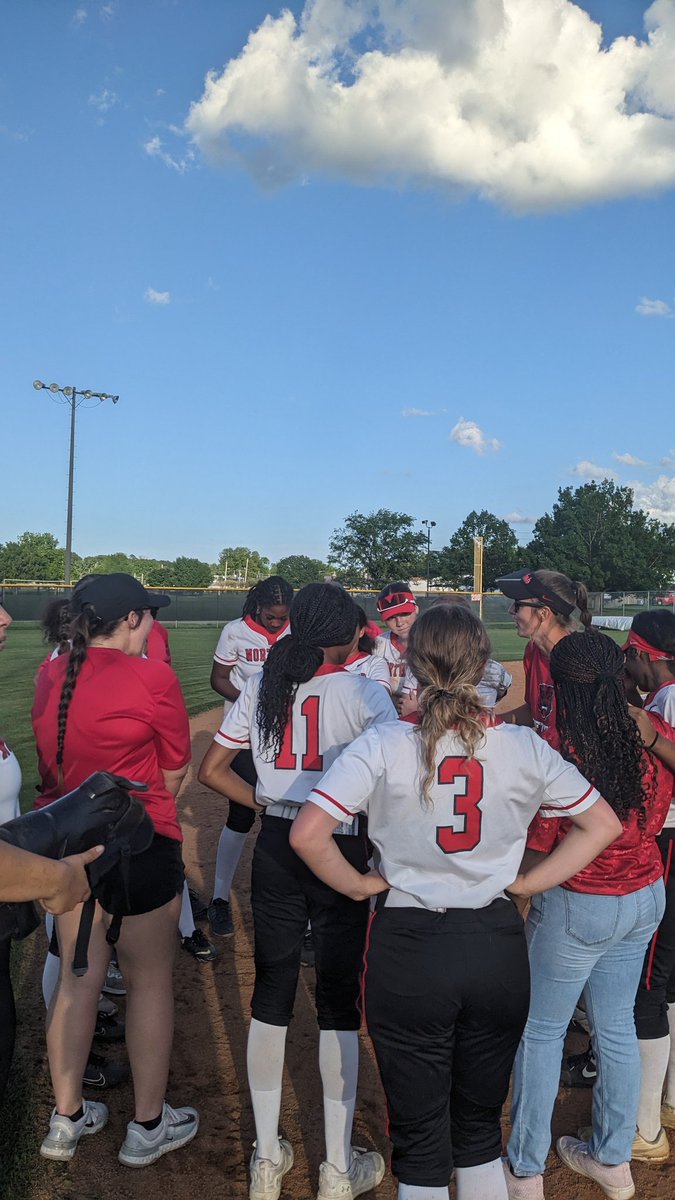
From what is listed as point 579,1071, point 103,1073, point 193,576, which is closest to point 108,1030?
point 103,1073

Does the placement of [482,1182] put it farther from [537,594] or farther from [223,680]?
[223,680]

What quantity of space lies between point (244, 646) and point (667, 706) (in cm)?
269

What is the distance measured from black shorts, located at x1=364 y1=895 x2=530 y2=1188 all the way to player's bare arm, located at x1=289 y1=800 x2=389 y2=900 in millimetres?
101

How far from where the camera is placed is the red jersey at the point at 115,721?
2650mm

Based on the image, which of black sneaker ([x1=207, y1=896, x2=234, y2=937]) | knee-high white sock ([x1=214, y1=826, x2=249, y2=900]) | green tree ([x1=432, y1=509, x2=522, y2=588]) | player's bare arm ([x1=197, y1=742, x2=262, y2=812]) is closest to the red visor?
knee-high white sock ([x1=214, y1=826, x2=249, y2=900])

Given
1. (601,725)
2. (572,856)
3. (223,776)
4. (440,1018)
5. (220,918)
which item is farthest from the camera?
(220,918)

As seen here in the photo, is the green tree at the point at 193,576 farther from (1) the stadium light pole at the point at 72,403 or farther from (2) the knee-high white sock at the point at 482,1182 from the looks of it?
(2) the knee-high white sock at the point at 482,1182

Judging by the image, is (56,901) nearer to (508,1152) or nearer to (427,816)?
(427,816)

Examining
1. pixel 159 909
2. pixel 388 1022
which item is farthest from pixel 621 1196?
pixel 159 909

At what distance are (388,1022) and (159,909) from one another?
104 centimetres

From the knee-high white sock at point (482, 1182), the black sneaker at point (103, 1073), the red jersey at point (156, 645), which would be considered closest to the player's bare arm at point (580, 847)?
the knee-high white sock at point (482, 1182)

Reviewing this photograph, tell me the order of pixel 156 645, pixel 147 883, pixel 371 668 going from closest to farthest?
pixel 147 883 < pixel 371 668 < pixel 156 645

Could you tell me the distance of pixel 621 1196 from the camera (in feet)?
8.64

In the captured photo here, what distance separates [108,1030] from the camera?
12.0ft
